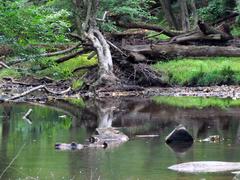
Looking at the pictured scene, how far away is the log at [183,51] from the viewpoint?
30.3m

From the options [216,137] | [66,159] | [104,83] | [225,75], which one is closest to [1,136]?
[66,159]

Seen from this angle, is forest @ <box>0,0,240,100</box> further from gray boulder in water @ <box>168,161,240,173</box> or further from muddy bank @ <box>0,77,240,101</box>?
gray boulder in water @ <box>168,161,240,173</box>

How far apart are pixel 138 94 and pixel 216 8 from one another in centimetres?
1375

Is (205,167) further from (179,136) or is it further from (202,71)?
(202,71)

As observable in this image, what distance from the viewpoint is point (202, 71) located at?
29.1 m

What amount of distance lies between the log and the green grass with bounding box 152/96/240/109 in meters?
4.72

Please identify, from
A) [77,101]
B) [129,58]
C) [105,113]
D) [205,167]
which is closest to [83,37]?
[129,58]

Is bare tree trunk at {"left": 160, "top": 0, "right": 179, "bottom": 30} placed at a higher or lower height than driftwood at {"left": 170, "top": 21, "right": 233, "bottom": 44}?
higher

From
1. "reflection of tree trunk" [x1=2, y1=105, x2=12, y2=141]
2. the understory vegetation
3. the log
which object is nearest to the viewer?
the understory vegetation

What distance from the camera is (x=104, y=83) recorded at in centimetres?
2725

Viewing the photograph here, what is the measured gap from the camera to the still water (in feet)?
37.9

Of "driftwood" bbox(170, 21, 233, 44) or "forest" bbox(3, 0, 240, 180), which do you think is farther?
"driftwood" bbox(170, 21, 233, 44)

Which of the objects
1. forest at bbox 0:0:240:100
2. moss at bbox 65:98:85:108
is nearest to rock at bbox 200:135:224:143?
moss at bbox 65:98:85:108

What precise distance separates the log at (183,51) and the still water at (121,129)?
5214 millimetres
